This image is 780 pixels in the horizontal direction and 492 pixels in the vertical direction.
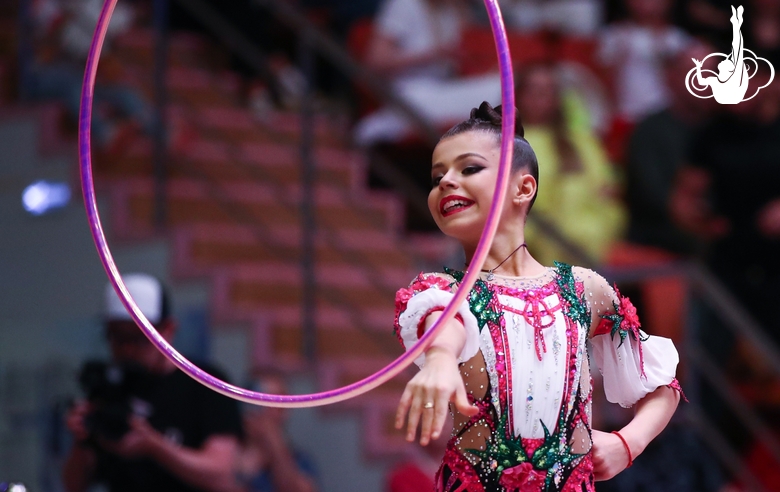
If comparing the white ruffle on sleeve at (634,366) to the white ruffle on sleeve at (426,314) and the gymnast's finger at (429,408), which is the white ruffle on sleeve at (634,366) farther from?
the gymnast's finger at (429,408)

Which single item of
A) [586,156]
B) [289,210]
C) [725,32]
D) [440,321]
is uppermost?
[725,32]

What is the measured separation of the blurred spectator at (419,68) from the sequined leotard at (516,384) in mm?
3662

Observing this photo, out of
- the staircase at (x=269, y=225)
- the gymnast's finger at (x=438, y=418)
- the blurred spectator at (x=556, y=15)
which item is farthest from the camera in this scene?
the blurred spectator at (x=556, y=15)

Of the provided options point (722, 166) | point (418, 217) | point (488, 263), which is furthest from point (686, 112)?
point (488, 263)

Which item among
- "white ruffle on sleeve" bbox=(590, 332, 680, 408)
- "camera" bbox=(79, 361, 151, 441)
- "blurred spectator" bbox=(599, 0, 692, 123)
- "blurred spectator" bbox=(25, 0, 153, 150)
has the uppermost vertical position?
"blurred spectator" bbox=(599, 0, 692, 123)

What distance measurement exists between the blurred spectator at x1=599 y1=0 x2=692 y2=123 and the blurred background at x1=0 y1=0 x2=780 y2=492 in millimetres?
20

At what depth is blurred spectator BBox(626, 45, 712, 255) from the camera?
5.71m

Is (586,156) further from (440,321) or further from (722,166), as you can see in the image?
(440,321)

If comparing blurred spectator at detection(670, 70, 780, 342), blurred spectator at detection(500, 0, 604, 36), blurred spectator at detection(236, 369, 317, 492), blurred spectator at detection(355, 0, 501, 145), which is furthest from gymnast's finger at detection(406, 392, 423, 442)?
blurred spectator at detection(500, 0, 604, 36)

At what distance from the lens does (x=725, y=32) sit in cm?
654

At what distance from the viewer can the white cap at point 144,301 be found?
3.96 meters

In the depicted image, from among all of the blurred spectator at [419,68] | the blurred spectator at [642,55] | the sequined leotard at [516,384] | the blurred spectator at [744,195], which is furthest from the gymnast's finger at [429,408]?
the blurred spectator at [642,55]

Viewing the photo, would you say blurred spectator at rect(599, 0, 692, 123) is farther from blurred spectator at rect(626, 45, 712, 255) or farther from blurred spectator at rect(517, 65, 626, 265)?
blurred spectator at rect(517, 65, 626, 265)

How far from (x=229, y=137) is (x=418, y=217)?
3.54 ft
